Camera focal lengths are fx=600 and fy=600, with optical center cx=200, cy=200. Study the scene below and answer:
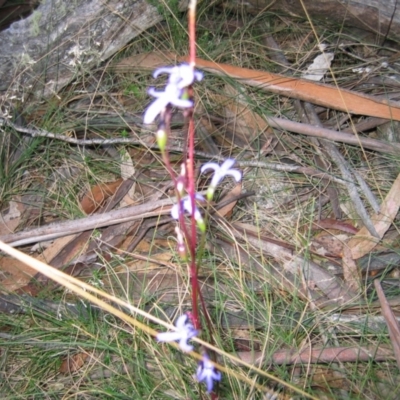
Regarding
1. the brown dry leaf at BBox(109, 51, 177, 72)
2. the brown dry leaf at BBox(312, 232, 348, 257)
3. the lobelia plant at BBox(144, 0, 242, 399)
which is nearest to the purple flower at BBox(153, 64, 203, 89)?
the lobelia plant at BBox(144, 0, 242, 399)

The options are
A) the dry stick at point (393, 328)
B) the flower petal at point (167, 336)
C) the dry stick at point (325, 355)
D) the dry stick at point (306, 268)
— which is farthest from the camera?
the dry stick at point (306, 268)

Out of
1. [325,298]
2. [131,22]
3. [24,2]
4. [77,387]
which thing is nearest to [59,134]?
[131,22]

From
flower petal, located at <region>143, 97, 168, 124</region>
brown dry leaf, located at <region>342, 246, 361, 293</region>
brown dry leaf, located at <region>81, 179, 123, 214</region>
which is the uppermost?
flower petal, located at <region>143, 97, 168, 124</region>

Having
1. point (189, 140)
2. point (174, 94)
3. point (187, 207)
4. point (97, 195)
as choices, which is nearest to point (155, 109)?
point (174, 94)

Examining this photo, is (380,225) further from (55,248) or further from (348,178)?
(55,248)

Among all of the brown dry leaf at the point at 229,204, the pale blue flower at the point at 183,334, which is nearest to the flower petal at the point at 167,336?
the pale blue flower at the point at 183,334

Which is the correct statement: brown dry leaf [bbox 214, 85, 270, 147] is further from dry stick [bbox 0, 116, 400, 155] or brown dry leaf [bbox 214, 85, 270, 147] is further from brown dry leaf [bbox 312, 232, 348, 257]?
brown dry leaf [bbox 312, 232, 348, 257]

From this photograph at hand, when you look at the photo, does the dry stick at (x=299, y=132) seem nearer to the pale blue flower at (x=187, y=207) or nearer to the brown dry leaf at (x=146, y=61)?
the brown dry leaf at (x=146, y=61)
